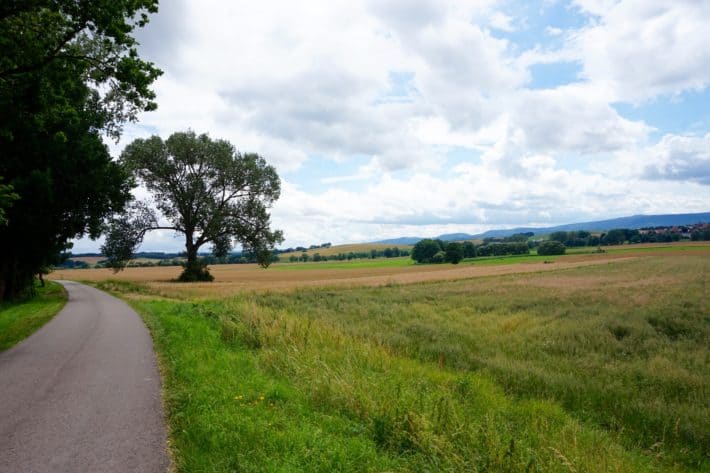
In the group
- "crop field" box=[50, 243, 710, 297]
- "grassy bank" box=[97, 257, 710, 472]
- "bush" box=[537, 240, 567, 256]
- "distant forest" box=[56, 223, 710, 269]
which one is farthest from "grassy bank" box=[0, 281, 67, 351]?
"bush" box=[537, 240, 567, 256]

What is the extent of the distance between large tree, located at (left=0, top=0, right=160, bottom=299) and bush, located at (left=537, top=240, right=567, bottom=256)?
10936 cm

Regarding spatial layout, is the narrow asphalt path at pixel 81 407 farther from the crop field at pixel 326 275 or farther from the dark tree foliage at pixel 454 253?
the dark tree foliage at pixel 454 253

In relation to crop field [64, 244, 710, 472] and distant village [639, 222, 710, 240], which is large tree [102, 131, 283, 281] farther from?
distant village [639, 222, 710, 240]

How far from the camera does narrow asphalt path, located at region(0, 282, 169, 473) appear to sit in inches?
215

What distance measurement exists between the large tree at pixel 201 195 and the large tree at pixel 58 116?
631 inches

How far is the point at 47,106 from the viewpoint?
1388 centimetres

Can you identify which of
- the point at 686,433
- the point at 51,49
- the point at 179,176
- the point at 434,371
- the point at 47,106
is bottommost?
the point at 686,433

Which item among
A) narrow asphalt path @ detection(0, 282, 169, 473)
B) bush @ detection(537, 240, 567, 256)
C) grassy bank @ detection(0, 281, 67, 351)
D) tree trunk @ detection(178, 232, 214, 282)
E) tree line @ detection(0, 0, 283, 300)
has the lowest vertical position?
bush @ detection(537, 240, 567, 256)

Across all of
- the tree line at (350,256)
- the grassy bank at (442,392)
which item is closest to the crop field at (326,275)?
the grassy bank at (442,392)

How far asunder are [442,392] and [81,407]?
Answer: 668 centimetres

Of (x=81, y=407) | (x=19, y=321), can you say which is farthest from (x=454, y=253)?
(x=81, y=407)

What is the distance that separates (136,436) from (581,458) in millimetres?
6335

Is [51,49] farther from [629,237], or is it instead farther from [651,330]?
[629,237]

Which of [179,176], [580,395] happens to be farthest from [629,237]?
[580,395]
